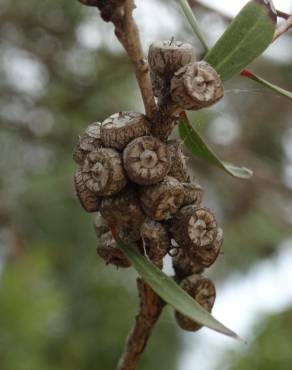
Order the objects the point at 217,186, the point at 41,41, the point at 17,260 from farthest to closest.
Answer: the point at 217,186
the point at 41,41
the point at 17,260

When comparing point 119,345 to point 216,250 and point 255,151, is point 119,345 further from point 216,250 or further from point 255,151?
point 216,250

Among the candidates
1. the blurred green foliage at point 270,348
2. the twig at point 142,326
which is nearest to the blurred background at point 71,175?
the blurred green foliage at point 270,348

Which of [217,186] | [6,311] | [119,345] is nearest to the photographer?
[6,311]

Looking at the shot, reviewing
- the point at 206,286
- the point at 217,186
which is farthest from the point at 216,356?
the point at 206,286

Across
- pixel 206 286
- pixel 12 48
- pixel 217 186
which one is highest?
pixel 206 286

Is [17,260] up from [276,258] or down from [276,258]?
up

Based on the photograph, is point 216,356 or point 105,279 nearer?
point 216,356

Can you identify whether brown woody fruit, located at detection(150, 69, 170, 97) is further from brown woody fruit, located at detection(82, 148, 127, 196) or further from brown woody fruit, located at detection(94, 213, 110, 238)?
brown woody fruit, located at detection(94, 213, 110, 238)
